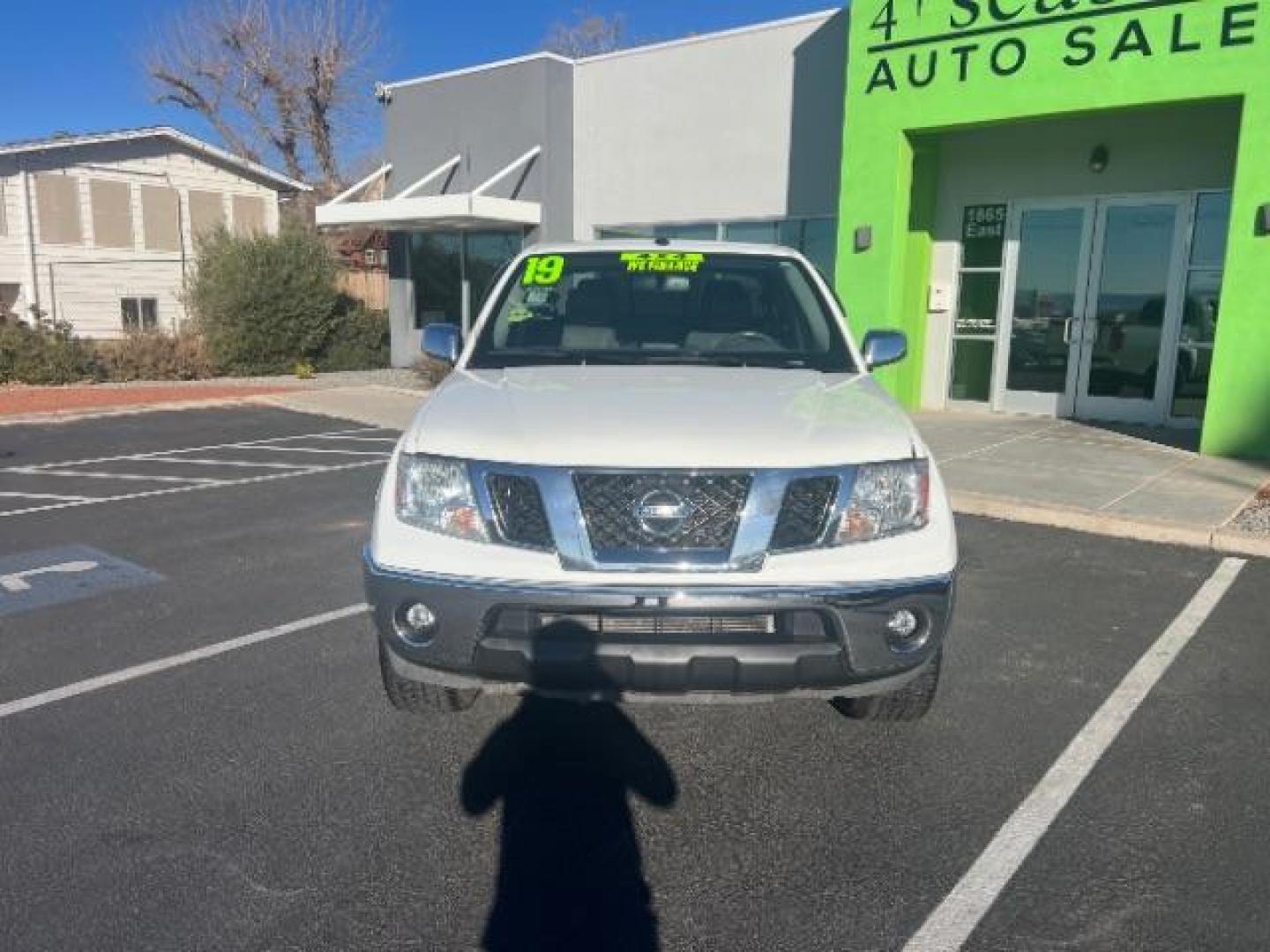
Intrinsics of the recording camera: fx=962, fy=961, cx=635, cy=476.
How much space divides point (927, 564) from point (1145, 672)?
194 centimetres

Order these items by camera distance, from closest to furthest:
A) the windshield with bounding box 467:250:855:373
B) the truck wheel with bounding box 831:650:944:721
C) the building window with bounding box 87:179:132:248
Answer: the truck wheel with bounding box 831:650:944:721
the windshield with bounding box 467:250:855:373
the building window with bounding box 87:179:132:248

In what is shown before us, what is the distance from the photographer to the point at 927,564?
9.60 ft

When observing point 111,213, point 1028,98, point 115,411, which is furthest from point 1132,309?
point 111,213

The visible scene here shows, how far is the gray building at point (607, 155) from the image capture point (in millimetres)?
13680

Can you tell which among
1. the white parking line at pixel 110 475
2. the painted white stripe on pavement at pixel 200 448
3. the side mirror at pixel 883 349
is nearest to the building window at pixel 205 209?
the painted white stripe on pavement at pixel 200 448

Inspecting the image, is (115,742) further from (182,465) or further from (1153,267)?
(1153,267)

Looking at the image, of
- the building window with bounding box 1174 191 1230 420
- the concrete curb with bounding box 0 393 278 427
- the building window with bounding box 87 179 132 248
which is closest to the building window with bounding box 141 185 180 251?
the building window with bounding box 87 179 132 248

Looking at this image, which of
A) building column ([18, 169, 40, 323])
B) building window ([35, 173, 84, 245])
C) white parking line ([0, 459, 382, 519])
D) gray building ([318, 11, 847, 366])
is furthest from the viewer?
building window ([35, 173, 84, 245])

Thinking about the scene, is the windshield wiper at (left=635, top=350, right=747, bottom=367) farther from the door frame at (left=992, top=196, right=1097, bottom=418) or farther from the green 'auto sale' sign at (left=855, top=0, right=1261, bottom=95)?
the door frame at (left=992, top=196, right=1097, bottom=418)

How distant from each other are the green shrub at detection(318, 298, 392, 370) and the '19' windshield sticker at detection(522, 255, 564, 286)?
56.7 ft

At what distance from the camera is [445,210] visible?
16.0 m

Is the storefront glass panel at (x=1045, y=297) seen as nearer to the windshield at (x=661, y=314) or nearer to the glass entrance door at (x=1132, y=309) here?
the glass entrance door at (x=1132, y=309)

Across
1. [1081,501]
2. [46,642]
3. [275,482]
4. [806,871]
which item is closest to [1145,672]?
[806,871]

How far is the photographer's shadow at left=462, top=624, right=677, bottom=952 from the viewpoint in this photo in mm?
2471
